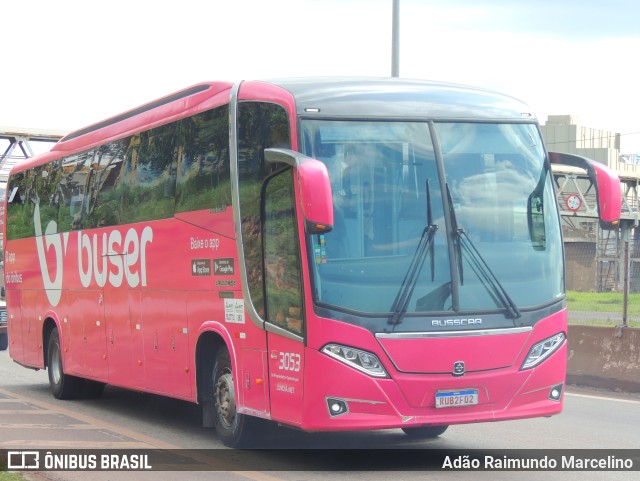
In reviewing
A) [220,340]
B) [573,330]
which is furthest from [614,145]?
[220,340]

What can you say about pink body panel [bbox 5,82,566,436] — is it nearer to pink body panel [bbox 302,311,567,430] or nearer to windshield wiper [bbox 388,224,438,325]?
pink body panel [bbox 302,311,567,430]

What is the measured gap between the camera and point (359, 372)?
9289 millimetres

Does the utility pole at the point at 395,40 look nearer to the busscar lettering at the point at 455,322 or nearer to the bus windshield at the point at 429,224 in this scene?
the bus windshield at the point at 429,224

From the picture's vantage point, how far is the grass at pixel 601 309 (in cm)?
2030

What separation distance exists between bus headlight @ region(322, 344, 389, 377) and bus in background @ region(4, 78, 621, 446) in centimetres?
1

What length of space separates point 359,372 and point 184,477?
66.8 inches

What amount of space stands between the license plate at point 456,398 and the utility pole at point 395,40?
43.5ft

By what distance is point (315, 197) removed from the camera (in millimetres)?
8734

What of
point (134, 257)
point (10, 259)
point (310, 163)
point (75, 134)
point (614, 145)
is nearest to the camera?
point (310, 163)

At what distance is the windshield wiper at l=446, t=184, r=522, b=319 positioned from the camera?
9.74 m

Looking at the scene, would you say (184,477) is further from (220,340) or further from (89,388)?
(89,388)

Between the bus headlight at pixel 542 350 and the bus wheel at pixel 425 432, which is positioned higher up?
the bus headlight at pixel 542 350

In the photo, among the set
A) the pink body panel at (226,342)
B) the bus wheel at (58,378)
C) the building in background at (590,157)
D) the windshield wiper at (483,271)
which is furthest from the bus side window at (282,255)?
the building in background at (590,157)

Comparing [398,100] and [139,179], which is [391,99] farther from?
[139,179]
